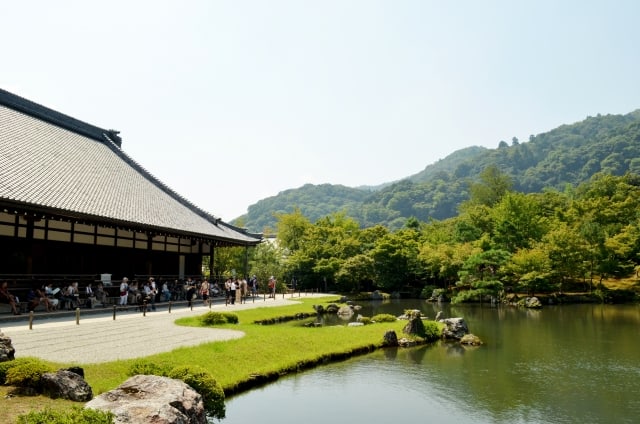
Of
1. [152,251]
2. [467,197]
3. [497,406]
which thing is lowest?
[497,406]

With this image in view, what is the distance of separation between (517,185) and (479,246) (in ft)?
464

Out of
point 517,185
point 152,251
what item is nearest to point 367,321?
point 152,251

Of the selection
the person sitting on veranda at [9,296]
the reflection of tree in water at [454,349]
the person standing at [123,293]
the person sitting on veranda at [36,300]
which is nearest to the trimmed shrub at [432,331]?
the reflection of tree in water at [454,349]

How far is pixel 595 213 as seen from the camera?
5272cm

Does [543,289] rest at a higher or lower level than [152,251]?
lower

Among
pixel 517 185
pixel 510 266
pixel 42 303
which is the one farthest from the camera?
pixel 517 185

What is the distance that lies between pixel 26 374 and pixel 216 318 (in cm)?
1248

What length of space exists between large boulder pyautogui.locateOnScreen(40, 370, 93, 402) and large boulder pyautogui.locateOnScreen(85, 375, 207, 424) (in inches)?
70.3

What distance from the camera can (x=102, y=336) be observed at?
1570 centimetres

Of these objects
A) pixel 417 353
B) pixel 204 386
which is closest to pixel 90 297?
pixel 417 353

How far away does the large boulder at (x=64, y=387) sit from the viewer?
857cm

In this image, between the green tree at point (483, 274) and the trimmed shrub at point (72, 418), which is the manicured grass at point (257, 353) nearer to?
the trimmed shrub at point (72, 418)

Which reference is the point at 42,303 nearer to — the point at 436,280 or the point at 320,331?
the point at 320,331

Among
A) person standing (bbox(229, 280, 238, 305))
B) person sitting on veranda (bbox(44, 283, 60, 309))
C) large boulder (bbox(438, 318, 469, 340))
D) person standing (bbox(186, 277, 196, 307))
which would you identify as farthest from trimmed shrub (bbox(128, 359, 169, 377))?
person standing (bbox(229, 280, 238, 305))
